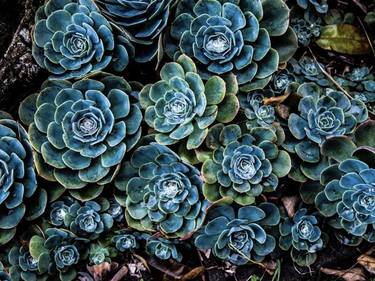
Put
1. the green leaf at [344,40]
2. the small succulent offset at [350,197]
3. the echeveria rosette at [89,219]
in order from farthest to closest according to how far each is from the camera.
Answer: the green leaf at [344,40], the echeveria rosette at [89,219], the small succulent offset at [350,197]

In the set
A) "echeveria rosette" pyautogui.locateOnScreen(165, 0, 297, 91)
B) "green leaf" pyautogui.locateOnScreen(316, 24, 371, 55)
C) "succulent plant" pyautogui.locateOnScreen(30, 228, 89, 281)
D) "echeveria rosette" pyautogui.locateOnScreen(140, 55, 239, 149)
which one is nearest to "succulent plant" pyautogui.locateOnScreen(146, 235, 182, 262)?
"succulent plant" pyautogui.locateOnScreen(30, 228, 89, 281)

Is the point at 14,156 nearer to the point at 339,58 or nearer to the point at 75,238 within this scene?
the point at 75,238

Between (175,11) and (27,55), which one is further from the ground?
(175,11)

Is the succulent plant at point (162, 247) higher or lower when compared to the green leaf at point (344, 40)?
lower

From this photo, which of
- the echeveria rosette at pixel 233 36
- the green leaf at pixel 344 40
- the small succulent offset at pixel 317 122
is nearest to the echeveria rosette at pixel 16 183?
the echeveria rosette at pixel 233 36

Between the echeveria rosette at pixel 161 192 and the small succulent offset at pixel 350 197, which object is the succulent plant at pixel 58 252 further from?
the small succulent offset at pixel 350 197

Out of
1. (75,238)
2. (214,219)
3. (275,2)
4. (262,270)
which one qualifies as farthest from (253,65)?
(75,238)

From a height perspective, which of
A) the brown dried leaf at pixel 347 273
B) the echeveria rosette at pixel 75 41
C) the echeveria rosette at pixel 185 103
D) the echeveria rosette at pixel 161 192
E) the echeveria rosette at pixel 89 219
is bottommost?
the brown dried leaf at pixel 347 273
